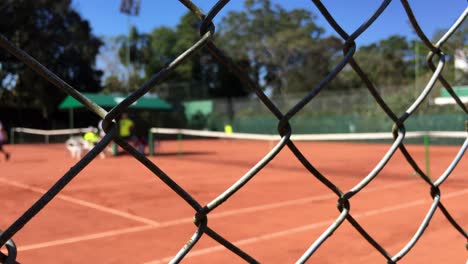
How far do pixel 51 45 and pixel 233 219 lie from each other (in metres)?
20.9

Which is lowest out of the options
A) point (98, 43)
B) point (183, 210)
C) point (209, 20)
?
point (183, 210)

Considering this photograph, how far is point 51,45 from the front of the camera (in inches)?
917

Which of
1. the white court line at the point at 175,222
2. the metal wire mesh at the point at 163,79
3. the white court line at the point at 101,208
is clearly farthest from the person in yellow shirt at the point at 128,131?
the metal wire mesh at the point at 163,79

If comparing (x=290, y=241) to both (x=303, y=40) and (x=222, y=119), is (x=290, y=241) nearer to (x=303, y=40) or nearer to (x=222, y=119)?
(x=222, y=119)

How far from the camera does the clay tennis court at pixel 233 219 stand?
12.5ft

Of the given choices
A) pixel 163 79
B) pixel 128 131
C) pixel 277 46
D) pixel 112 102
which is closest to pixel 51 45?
pixel 112 102

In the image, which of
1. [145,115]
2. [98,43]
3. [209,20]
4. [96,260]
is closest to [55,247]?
[96,260]

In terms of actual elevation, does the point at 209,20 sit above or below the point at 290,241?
above

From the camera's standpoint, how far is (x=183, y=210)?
5.59m

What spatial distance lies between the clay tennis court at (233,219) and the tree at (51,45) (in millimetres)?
11912

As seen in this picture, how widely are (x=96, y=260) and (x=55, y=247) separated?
0.56 meters

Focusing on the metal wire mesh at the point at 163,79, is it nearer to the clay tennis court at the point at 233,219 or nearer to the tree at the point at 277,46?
the clay tennis court at the point at 233,219

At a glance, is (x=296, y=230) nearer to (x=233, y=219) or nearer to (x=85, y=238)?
(x=233, y=219)

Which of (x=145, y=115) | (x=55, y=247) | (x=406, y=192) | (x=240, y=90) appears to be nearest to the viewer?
(x=55, y=247)
